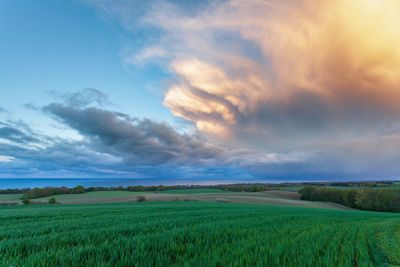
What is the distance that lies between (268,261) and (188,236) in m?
3.29

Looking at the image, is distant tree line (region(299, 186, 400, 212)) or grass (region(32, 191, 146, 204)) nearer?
grass (region(32, 191, 146, 204))

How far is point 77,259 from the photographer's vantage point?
4895 millimetres

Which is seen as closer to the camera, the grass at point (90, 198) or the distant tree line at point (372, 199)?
the grass at point (90, 198)

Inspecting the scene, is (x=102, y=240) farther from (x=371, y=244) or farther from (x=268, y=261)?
(x=371, y=244)

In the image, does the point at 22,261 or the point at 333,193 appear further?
the point at 333,193

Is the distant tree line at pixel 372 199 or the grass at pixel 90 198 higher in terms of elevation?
the grass at pixel 90 198

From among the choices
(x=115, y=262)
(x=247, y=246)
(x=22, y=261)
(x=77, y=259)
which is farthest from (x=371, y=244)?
(x=22, y=261)

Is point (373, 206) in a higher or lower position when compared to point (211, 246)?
lower

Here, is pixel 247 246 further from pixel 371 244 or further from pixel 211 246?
pixel 371 244

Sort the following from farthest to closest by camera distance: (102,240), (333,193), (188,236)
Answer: (333,193)
(188,236)
(102,240)

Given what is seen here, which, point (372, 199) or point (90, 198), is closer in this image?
point (90, 198)

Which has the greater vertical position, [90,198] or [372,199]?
[90,198]

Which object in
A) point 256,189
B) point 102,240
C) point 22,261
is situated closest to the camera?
point 22,261

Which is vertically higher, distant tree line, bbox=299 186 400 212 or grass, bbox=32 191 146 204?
grass, bbox=32 191 146 204
